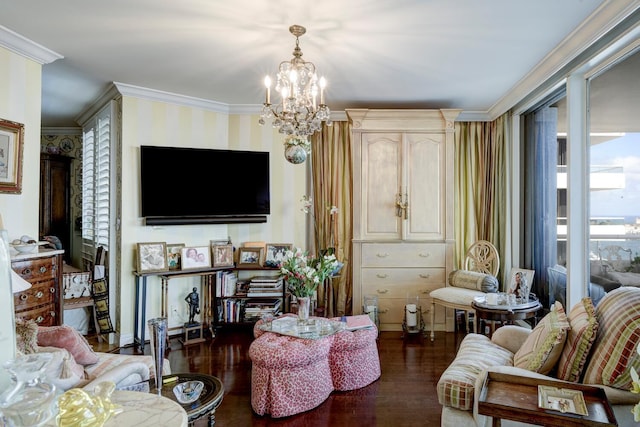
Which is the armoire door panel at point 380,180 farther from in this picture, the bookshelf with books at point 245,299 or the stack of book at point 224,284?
the stack of book at point 224,284

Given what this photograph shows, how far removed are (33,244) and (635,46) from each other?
4334mm

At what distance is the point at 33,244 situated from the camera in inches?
114

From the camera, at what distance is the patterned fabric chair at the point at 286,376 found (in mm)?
2574

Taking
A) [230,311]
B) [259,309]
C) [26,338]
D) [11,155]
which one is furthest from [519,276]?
[11,155]

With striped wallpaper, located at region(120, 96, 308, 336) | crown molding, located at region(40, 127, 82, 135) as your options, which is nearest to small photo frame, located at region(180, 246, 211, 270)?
striped wallpaper, located at region(120, 96, 308, 336)

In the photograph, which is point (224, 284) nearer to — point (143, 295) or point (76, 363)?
point (143, 295)

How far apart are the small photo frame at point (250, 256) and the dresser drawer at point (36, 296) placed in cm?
188

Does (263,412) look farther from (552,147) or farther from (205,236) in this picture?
(552,147)

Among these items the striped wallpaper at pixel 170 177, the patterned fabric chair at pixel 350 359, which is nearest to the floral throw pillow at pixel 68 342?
the patterned fabric chair at pixel 350 359

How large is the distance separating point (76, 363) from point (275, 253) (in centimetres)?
262

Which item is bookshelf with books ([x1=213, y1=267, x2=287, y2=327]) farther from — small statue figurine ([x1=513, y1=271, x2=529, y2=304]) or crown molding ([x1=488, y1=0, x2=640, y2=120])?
crown molding ([x1=488, y1=0, x2=640, y2=120])

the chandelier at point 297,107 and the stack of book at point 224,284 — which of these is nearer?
the chandelier at point 297,107

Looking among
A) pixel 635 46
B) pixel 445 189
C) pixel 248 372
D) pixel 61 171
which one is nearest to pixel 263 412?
pixel 248 372

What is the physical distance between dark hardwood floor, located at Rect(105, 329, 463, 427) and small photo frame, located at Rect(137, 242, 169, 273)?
0.79m
